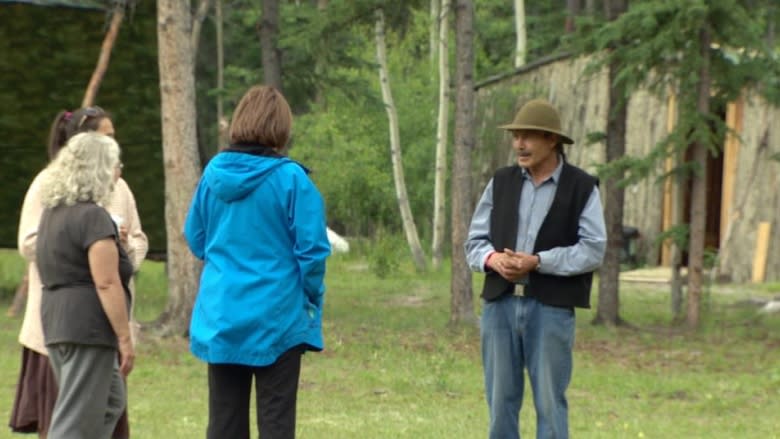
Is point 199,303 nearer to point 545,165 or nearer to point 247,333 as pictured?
point 247,333

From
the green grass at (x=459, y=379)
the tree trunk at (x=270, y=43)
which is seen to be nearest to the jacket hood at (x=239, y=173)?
the green grass at (x=459, y=379)

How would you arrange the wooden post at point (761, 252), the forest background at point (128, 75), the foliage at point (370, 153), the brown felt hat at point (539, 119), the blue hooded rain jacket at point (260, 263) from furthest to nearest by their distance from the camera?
the foliage at point (370, 153), the wooden post at point (761, 252), the forest background at point (128, 75), the brown felt hat at point (539, 119), the blue hooded rain jacket at point (260, 263)

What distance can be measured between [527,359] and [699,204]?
8.90m

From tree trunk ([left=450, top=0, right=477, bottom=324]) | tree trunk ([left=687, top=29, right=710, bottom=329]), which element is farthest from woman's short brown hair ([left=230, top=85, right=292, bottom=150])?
tree trunk ([left=687, top=29, right=710, bottom=329])

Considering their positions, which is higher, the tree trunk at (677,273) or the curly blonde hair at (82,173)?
the curly blonde hair at (82,173)

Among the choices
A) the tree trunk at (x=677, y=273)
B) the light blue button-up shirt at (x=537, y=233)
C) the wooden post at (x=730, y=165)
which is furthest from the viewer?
the wooden post at (x=730, y=165)

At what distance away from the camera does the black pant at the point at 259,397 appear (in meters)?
6.08

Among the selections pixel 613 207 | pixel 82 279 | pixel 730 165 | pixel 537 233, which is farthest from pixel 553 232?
pixel 730 165

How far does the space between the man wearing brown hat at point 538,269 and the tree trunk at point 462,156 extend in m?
8.40

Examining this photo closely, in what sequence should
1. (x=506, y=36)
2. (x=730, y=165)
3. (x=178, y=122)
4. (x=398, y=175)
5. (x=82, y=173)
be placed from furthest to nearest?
(x=506, y=36), (x=398, y=175), (x=730, y=165), (x=178, y=122), (x=82, y=173)

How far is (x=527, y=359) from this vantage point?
684 cm

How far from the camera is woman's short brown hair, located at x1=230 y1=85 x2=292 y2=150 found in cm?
607

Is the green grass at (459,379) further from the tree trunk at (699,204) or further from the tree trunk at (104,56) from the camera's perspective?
the tree trunk at (104,56)

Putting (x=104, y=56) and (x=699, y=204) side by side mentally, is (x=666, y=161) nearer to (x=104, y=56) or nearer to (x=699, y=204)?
(x=699, y=204)
